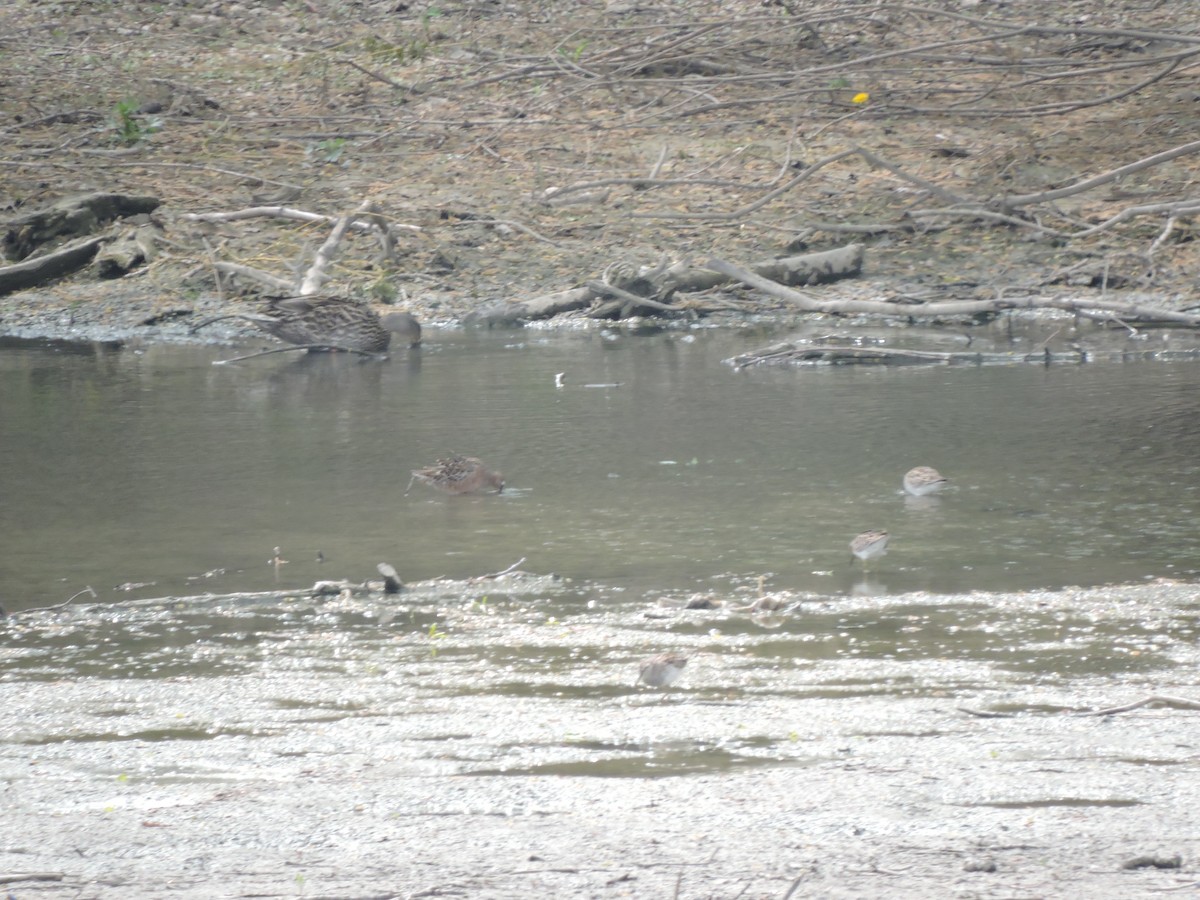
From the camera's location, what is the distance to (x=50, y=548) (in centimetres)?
620

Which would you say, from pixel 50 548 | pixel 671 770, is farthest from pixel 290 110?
pixel 671 770

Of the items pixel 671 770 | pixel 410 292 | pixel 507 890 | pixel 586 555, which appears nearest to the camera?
pixel 507 890

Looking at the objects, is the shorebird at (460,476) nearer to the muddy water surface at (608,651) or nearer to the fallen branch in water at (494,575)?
the muddy water surface at (608,651)

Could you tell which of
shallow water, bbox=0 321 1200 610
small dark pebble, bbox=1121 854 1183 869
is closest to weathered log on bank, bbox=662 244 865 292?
shallow water, bbox=0 321 1200 610

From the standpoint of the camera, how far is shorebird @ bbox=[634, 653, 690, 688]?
427 centimetres

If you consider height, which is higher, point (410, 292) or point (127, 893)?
point (410, 292)

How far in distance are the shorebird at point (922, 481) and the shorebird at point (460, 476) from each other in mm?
1667

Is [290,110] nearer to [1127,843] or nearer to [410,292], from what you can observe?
[410,292]

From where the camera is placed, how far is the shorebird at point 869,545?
5.70 metres

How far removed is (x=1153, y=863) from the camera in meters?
3.02

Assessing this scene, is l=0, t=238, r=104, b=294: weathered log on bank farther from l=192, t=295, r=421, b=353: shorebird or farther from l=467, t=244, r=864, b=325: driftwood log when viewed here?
l=467, t=244, r=864, b=325: driftwood log

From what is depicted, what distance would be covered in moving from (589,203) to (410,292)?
7.33 ft

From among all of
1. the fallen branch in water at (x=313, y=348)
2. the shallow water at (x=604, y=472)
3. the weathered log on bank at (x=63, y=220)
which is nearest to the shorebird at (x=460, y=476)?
the shallow water at (x=604, y=472)

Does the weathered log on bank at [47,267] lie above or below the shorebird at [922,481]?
above
